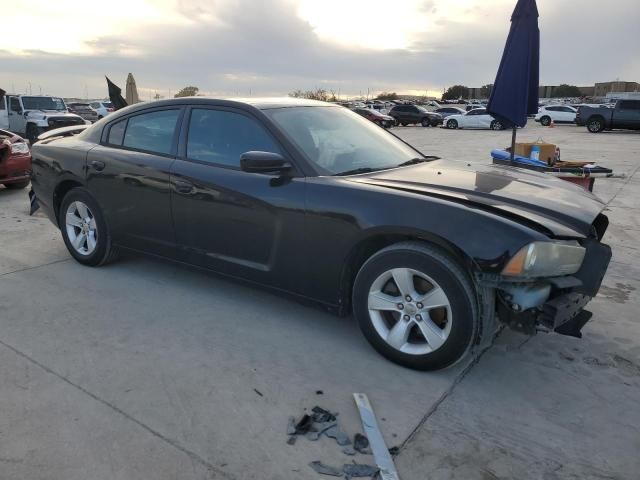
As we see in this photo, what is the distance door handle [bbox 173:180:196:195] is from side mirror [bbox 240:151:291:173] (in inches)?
27.9

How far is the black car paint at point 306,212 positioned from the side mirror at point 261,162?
6.0 inches

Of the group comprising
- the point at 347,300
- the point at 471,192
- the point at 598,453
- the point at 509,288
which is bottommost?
the point at 598,453

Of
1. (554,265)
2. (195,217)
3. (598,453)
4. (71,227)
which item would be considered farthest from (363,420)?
(71,227)

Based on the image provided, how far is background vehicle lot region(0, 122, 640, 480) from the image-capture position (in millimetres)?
2309

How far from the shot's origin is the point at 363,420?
8.34ft

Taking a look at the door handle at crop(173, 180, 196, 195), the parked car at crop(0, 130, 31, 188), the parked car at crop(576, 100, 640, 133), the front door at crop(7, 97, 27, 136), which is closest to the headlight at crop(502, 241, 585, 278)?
the door handle at crop(173, 180, 196, 195)

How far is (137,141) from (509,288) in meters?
3.12

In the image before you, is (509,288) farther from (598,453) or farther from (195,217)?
(195,217)

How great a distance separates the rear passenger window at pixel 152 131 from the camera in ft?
13.3

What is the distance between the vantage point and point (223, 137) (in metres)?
3.75

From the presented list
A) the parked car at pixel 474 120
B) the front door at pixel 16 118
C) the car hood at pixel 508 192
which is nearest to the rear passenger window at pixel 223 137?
the car hood at pixel 508 192

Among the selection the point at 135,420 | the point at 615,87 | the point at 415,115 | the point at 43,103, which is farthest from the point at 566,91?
the point at 135,420

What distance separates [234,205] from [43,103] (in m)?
18.4

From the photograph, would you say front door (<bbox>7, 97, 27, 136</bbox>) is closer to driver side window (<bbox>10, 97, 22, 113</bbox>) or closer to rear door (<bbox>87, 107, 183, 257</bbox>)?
driver side window (<bbox>10, 97, 22, 113</bbox>)
